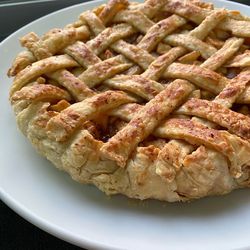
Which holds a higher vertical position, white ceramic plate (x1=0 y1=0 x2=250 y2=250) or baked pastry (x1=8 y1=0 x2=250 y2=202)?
baked pastry (x1=8 y1=0 x2=250 y2=202)

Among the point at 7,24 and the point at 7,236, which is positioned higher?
the point at 7,24

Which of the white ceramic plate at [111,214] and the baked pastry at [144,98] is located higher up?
the baked pastry at [144,98]

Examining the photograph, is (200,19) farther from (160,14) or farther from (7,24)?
(7,24)

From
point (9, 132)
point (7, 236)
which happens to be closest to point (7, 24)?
point (9, 132)
